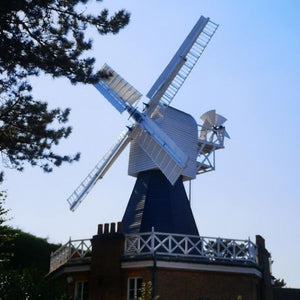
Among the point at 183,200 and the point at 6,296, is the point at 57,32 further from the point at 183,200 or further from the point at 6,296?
the point at 183,200

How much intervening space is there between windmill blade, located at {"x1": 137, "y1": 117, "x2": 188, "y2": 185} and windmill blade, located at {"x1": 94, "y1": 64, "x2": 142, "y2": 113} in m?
1.59

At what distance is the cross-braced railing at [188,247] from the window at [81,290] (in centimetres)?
252

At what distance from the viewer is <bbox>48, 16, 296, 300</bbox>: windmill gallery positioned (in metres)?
21.9

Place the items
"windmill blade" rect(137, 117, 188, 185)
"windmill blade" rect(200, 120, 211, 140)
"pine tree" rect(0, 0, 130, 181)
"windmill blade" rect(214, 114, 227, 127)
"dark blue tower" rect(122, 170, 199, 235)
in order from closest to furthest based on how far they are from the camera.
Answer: "pine tree" rect(0, 0, 130, 181) < "windmill blade" rect(137, 117, 188, 185) < "dark blue tower" rect(122, 170, 199, 235) < "windmill blade" rect(200, 120, 211, 140) < "windmill blade" rect(214, 114, 227, 127)

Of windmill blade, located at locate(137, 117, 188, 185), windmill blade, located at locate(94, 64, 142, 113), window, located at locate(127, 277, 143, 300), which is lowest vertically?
window, located at locate(127, 277, 143, 300)

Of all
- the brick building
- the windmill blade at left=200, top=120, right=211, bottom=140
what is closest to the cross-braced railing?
the brick building

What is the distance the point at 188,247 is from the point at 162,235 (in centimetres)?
116

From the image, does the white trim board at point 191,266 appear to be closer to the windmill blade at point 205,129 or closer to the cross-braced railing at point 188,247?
the cross-braced railing at point 188,247

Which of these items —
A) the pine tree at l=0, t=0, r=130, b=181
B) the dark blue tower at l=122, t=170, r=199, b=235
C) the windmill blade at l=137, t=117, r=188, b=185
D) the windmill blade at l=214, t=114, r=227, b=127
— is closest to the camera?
the pine tree at l=0, t=0, r=130, b=181

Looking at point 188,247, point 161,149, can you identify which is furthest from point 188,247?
point 161,149

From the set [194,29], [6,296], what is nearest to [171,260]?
[6,296]

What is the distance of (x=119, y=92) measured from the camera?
91.8 ft

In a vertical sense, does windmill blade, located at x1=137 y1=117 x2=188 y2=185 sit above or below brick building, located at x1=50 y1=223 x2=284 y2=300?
above

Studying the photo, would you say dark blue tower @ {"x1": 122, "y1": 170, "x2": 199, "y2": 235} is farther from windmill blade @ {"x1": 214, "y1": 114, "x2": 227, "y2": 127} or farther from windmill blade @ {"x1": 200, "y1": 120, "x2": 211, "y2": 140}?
windmill blade @ {"x1": 214, "y1": 114, "x2": 227, "y2": 127}
